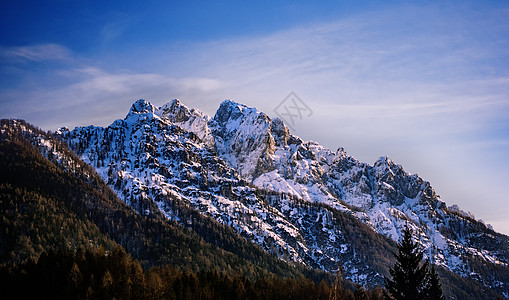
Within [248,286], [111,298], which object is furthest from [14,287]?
[248,286]

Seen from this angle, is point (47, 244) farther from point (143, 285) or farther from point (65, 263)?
point (143, 285)

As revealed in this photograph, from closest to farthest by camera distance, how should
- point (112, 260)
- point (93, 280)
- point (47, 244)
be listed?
point (93, 280), point (112, 260), point (47, 244)

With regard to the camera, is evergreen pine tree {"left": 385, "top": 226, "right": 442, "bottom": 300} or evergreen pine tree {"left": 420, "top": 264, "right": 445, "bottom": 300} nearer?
evergreen pine tree {"left": 385, "top": 226, "right": 442, "bottom": 300}

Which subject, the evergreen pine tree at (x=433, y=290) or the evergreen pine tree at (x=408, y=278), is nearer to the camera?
the evergreen pine tree at (x=408, y=278)

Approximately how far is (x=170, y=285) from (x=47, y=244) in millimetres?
118897

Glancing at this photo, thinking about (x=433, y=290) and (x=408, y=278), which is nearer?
(x=408, y=278)

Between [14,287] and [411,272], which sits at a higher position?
[411,272]

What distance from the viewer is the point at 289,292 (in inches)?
5079

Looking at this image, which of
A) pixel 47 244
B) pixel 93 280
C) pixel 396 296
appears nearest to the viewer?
pixel 396 296

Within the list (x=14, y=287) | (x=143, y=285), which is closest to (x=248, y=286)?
(x=143, y=285)

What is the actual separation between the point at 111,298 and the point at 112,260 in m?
12.9

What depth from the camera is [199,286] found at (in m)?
102

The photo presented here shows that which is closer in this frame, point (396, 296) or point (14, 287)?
point (396, 296)

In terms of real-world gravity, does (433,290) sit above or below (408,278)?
below
